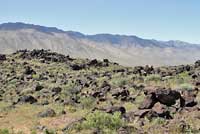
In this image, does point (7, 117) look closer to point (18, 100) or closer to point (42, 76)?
point (18, 100)

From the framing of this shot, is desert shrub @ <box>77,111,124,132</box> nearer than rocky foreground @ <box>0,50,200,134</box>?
Yes

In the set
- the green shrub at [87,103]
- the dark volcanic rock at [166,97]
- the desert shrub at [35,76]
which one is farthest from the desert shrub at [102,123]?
the desert shrub at [35,76]

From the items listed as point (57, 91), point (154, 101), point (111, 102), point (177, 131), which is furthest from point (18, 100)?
point (177, 131)

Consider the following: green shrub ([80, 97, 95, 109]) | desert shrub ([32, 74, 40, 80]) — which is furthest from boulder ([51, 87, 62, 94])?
desert shrub ([32, 74, 40, 80])

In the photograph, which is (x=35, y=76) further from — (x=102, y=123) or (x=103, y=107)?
(x=102, y=123)

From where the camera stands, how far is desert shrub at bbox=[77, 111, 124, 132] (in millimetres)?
20048

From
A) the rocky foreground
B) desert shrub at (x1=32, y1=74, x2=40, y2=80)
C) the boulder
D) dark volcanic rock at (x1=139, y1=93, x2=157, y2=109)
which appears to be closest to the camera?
the rocky foreground

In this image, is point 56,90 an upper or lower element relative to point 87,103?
lower

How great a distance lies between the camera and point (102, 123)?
20438 mm

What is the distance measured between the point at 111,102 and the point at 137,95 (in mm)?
2731

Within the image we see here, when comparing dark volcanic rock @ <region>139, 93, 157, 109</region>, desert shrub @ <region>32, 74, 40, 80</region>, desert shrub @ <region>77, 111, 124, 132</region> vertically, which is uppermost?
dark volcanic rock @ <region>139, 93, 157, 109</region>

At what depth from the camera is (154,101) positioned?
79.8ft

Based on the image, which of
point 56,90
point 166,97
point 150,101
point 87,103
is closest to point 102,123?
point 150,101

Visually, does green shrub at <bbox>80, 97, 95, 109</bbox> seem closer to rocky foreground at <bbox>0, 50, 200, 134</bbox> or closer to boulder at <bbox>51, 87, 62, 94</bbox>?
rocky foreground at <bbox>0, 50, 200, 134</bbox>
